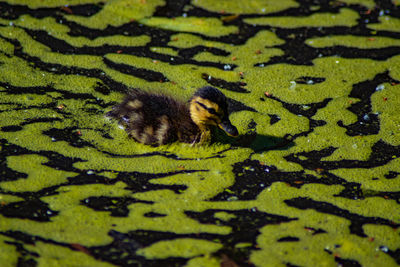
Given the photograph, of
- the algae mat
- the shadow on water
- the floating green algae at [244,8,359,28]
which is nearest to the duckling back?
the algae mat

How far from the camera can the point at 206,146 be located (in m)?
5.40

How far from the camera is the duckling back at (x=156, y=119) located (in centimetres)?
530

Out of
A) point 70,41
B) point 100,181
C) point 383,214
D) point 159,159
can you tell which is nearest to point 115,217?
point 100,181

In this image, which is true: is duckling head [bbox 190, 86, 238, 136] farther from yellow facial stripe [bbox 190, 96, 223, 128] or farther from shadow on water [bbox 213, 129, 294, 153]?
shadow on water [bbox 213, 129, 294, 153]

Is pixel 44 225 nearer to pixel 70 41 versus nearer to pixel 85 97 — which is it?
pixel 85 97

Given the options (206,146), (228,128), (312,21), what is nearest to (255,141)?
(228,128)

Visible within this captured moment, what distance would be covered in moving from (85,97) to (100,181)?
154cm

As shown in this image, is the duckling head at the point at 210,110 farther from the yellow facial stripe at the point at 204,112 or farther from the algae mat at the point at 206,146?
the algae mat at the point at 206,146

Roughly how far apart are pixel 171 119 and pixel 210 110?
43cm

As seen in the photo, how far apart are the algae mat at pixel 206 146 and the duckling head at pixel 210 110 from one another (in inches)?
9.4

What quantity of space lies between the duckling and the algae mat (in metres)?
0.14

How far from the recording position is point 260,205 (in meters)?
4.60

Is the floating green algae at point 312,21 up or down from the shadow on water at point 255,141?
up

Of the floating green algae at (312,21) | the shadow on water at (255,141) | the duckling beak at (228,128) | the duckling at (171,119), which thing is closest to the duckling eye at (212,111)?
the duckling at (171,119)
